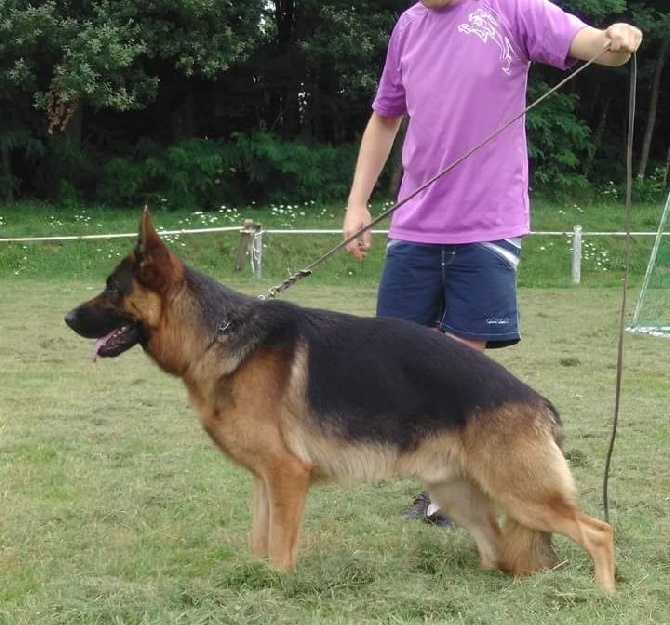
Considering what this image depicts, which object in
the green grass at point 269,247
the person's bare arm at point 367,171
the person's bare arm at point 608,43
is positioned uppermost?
the person's bare arm at point 608,43

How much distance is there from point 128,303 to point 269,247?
1513 cm

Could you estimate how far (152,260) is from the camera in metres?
3.85

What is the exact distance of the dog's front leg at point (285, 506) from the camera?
3.74m

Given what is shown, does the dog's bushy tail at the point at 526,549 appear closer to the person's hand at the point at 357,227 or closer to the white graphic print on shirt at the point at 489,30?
the person's hand at the point at 357,227

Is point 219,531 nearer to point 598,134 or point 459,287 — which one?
point 459,287

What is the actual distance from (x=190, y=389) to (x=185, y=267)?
20.1 inches

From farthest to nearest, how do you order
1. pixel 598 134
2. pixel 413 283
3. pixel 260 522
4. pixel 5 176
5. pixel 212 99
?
pixel 598 134, pixel 212 99, pixel 5 176, pixel 413 283, pixel 260 522

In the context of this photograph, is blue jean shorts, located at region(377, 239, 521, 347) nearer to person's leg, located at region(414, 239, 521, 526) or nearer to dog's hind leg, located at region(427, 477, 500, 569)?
person's leg, located at region(414, 239, 521, 526)

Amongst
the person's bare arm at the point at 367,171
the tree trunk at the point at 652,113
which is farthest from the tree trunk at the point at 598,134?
the person's bare arm at the point at 367,171

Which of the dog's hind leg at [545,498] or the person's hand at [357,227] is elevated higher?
the person's hand at [357,227]

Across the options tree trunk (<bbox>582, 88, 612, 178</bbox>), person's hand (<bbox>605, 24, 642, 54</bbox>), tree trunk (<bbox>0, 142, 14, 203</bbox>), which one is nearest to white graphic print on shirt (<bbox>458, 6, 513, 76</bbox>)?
person's hand (<bbox>605, 24, 642, 54</bbox>)

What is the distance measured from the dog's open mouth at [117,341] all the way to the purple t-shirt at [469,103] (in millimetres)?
1350

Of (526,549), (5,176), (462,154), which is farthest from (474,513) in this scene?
(5,176)

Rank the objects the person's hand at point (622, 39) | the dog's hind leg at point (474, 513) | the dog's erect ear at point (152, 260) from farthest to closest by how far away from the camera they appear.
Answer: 1. the dog's hind leg at point (474, 513)
2. the dog's erect ear at point (152, 260)
3. the person's hand at point (622, 39)
